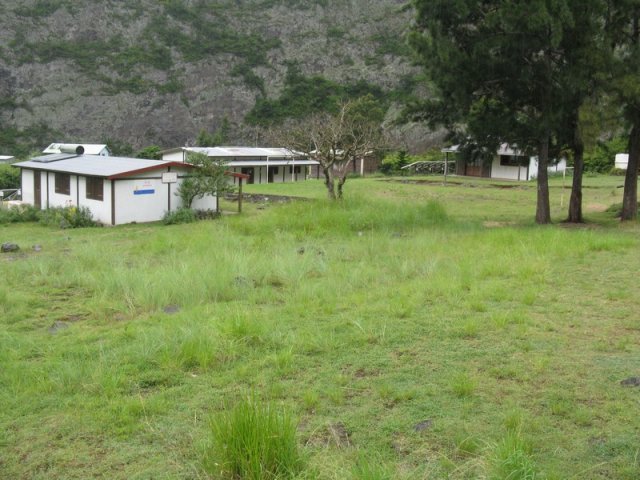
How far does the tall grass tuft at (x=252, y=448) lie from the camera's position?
12.2 ft

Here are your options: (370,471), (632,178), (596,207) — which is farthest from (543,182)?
(370,471)

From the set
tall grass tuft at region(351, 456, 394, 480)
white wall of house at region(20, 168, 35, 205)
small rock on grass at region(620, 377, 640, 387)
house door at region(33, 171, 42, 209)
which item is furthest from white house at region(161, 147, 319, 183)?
tall grass tuft at region(351, 456, 394, 480)

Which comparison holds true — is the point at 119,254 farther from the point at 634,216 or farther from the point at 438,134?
the point at 438,134

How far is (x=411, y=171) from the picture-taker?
55.2m

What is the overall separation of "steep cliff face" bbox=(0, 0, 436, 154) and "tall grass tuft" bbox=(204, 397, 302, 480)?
250ft

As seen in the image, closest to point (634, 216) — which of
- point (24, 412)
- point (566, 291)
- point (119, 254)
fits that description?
point (566, 291)

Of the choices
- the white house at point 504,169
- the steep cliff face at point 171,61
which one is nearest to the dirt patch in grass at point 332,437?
the white house at point 504,169

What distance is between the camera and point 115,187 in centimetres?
2733

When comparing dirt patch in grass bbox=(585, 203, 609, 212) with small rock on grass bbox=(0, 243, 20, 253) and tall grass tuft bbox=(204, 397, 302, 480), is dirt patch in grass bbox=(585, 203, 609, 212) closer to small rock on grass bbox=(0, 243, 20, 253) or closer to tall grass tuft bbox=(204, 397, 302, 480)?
small rock on grass bbox=(0, 243, 20, 253)

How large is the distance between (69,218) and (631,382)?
2565cm

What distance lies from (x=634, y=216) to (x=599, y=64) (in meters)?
5.73

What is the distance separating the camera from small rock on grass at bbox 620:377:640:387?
5.46 m

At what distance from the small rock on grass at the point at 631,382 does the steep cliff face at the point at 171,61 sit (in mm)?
75162

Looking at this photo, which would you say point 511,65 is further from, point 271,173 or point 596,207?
point 271,173
